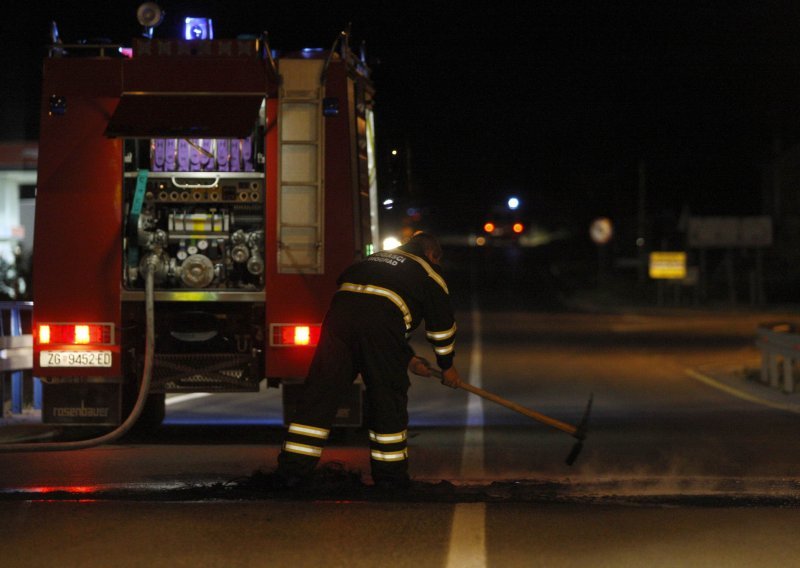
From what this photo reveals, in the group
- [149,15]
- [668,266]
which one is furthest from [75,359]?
[668,266]

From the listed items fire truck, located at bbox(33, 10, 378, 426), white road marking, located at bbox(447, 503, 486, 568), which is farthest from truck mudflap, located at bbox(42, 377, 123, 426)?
white road marking, located at bbox(447, 503, 486, 568)

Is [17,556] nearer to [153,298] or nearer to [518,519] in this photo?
[518,519]

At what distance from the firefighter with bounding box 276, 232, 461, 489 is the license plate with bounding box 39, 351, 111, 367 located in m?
2.98

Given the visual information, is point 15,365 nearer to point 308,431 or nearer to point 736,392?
point 308,431

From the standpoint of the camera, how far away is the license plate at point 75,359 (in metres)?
10.1

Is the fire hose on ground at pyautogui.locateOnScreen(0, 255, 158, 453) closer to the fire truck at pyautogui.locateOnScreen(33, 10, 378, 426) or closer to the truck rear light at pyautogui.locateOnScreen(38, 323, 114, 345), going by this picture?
the fire truck at pyautogui.locateOnScreen(33, 10, 378, 426)

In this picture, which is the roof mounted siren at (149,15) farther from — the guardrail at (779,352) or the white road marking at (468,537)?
the guardrail at (779,352)

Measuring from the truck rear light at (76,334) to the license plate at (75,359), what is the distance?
82 mm

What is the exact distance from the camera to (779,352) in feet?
52.0

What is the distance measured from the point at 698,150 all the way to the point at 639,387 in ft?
122

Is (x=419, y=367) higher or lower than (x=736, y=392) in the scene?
higher

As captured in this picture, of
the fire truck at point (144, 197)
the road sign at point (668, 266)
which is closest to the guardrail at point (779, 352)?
the fire truck at point (144, 197)

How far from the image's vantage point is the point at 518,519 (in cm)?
696

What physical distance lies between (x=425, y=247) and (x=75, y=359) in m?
3.53
